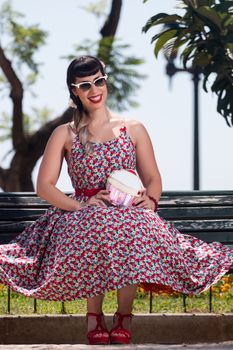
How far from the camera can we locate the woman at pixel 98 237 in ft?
17.9

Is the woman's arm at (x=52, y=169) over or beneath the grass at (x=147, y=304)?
over

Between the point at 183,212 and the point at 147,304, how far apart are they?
127 cm

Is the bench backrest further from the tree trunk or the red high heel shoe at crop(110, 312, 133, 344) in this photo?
the tree trunk

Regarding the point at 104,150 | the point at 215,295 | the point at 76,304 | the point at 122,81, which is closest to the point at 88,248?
the point at 104,150

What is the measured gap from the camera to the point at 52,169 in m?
5.86

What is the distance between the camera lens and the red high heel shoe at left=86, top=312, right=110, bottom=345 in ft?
18.5

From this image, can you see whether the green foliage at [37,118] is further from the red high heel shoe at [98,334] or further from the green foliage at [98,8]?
the red high heel shoe at [98,334]

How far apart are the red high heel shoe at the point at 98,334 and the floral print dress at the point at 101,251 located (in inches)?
7.6

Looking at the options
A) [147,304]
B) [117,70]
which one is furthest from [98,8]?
[147,304]

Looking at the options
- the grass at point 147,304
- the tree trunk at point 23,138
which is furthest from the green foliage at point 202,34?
the tree trunk at point 23,138

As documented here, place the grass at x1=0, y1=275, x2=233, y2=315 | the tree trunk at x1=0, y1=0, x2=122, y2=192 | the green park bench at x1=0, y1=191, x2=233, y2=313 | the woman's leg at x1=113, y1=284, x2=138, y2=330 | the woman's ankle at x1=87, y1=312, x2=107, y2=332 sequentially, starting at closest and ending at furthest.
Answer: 1. the woman's leg at x1=113, y1=284, x2=138, y2=330
2. the woman's ankle at x1=87, y1=312, x2=107, y2=332
3. the green park bench at x1=0, y1=191, x2=233, y2=313
4. the grass at x1=0, y1=275, x2=233, y2=315
5. the tree trunk at x1=0, y1=0, x2=122, y2=192

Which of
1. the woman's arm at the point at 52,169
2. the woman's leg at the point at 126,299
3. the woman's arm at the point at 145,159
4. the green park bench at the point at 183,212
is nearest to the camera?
the woman's leg at the point at 126,299

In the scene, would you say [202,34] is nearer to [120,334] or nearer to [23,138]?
[120,334]

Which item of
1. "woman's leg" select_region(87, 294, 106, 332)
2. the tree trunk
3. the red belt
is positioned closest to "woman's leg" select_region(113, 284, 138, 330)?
"woman's leg" select_region(87, 294, 106, 332)
